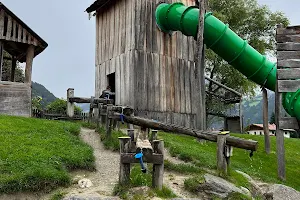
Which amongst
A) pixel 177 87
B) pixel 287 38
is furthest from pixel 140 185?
pixel 177 87

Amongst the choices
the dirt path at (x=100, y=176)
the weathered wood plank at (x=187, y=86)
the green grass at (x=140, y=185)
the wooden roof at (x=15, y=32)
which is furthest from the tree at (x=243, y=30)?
the green grass at (x=140, y=185)

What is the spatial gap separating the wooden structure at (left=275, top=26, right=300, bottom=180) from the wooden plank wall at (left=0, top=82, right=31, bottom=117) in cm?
1069

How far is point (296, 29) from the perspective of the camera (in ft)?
40.2

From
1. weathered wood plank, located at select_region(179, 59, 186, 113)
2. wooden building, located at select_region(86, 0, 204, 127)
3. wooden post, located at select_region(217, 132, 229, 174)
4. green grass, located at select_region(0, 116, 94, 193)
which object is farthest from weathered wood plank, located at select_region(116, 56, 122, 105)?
wooden post, located at select_region(217, 132, 229, 174)

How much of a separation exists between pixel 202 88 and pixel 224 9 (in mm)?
19913

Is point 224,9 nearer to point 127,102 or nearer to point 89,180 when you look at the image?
point 127,102

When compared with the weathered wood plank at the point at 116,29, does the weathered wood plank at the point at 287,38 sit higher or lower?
lower

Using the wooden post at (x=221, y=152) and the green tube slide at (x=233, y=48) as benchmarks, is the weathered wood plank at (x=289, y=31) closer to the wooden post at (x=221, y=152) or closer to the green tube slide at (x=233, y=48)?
the green tube slide at (x=233, y=48)

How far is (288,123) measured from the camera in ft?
39.0

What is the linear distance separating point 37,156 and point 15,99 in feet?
25.0

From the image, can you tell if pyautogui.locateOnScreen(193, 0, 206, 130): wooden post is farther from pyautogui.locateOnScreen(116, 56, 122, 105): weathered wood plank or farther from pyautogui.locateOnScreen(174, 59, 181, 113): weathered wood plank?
pyautogui.locateOnScreen(116, 56, 122, 105): weathered wood plank

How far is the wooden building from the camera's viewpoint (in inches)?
650

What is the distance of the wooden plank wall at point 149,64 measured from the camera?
16.5 m

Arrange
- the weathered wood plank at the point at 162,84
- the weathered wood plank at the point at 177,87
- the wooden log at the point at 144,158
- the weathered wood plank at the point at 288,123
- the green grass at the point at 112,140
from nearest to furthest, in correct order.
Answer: the wooden log at the point at 144,158
the green grass at the point at 112,140
the weathered wood plank at the point at 288,123
the weathered wood plank at the point at 162,84
the weathered wood plank at the point at 177,87
